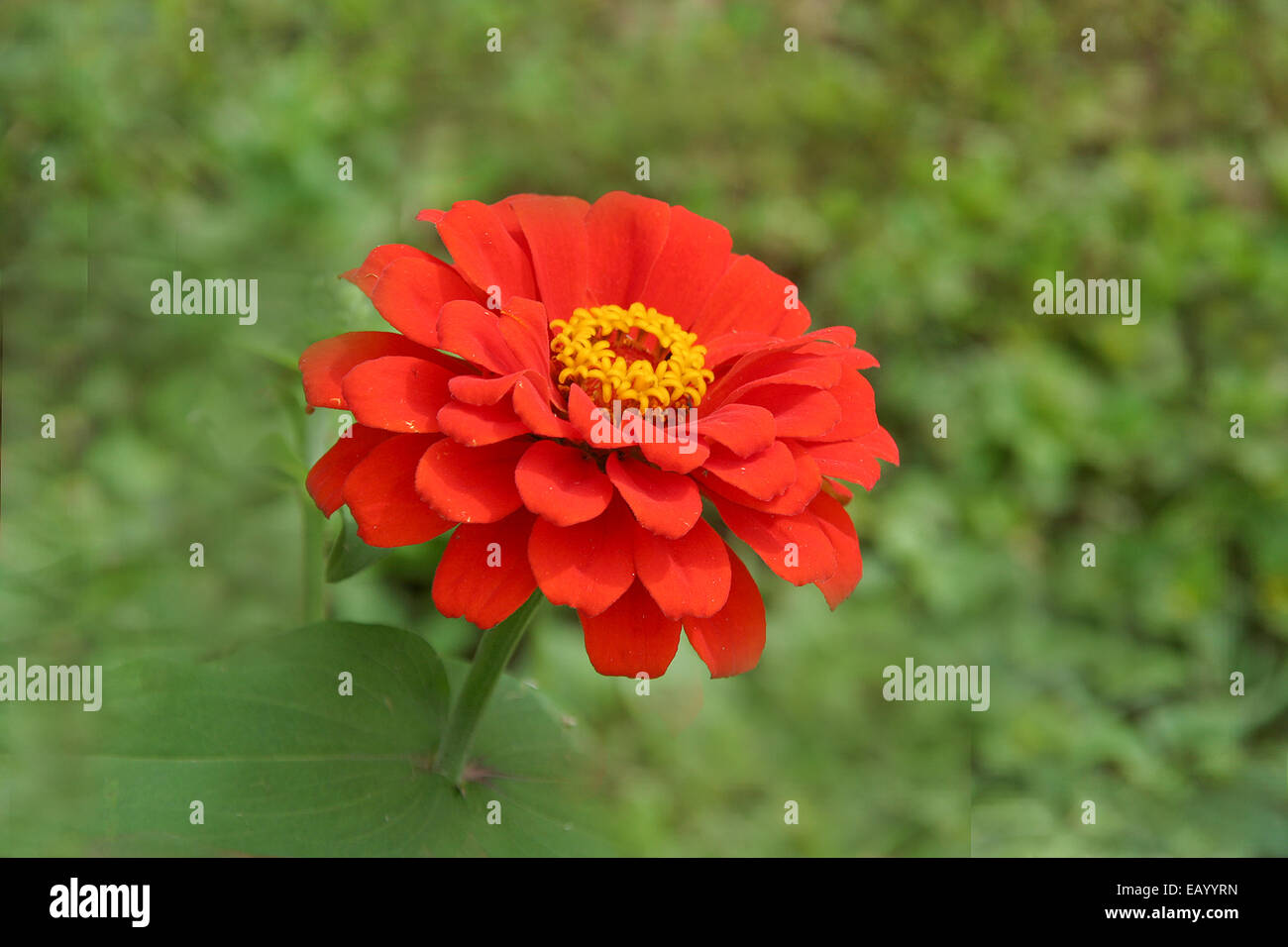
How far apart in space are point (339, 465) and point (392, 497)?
58 millimetres

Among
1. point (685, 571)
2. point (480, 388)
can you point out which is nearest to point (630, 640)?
point (685, 571)

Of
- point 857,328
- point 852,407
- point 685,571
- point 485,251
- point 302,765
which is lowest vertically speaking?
point 302,765

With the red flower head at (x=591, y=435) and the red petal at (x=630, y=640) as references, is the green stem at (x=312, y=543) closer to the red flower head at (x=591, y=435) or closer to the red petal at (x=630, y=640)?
the red flower head at (x=591, y=435)

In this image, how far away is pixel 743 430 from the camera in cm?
61

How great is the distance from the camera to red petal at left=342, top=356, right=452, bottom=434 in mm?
580

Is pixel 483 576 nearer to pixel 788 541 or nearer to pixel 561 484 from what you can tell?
pixel 561 484

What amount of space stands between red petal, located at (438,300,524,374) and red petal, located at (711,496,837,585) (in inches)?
6.0

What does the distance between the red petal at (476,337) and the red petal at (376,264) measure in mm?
51

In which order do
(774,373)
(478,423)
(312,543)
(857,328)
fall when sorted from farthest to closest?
(857,328) < (312,543) < (774,373) < (478,423)

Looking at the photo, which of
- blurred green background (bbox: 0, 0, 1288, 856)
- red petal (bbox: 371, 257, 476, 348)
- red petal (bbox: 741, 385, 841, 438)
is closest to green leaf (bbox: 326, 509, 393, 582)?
red petal (bbox: 371, 257, 476, 348)

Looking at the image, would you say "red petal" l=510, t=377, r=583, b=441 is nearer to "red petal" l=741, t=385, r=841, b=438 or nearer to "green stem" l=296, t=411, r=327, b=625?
"red petal" l=741, t=385, r=841, b=438
